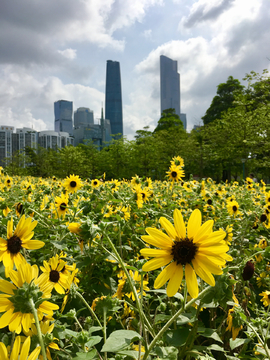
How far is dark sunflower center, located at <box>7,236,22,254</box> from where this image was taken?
1160 mm

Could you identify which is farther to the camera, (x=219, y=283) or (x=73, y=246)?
(x=73, y=246)

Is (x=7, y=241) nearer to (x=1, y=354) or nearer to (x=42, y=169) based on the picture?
(x=1, y=354)

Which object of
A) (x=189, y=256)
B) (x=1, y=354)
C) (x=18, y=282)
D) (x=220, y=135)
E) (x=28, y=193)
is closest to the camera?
(x=1, y=354)

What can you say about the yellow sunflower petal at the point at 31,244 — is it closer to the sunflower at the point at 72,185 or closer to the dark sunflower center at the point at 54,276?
the dark sunflower center at the point at 54,276

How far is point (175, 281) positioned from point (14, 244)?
2.42 feet

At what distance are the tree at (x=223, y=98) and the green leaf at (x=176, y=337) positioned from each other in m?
39.6

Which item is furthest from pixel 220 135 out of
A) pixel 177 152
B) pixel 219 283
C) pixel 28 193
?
pixel 219 283

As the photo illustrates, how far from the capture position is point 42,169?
30.9 m

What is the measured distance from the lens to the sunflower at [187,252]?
35.8 inches

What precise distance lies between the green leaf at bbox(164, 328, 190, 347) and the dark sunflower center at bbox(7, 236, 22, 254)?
0.74 m

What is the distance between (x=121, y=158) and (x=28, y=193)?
24895mm

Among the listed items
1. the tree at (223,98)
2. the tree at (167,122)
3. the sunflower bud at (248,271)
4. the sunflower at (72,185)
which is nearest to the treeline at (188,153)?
the tree at (223,98)

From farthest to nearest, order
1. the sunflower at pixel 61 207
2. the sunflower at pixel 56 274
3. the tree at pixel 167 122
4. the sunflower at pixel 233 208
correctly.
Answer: the tree at pixel 167 122
the sunflower at pixel 233 208
the sunflower at pixel 61 207
the sunflower at pixel 56 274

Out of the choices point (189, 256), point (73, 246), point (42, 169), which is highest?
point (42, 169)
